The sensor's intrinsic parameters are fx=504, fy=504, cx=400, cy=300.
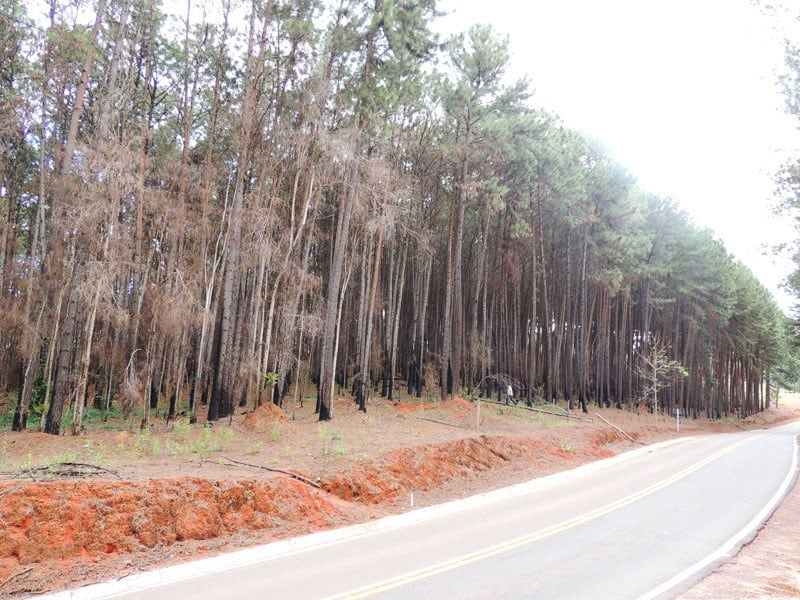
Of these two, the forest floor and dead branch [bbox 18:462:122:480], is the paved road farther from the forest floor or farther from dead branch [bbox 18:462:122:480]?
dead branch [bbox 18:462:122:480]

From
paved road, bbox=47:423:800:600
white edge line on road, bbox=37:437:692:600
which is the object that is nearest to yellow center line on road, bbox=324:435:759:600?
paved road, bbox=47:423:800:600

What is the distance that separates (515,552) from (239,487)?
4419 millimetres

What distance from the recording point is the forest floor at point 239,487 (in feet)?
20.5

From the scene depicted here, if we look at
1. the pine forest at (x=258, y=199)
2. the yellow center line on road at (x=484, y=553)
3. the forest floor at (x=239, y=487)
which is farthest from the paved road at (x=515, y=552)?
the pine forest at (x=258, y=199)

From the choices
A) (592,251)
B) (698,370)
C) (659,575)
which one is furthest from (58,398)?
(698,370)

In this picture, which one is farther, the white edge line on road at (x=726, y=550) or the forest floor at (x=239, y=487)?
the forest floor at (x=239, y=487)

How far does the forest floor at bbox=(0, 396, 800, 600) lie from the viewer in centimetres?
625

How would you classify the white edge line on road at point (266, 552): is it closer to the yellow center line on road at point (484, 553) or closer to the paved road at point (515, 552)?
the paved road at point (515, 552)

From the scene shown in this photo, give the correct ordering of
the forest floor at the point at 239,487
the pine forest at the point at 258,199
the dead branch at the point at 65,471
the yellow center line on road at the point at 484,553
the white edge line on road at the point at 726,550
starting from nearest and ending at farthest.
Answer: the yellow center line on road at the point at 484,553 → the white edge line on road at the point at 726,550 → the forest floor at the point at 239,487 → the dead branch at the point at 65,471 → the pine forest at the point at 258,199

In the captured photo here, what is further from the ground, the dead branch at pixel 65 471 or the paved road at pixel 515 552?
the dead branch at pixel 65 471

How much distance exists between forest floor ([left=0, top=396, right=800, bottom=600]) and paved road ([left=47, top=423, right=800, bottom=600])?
447mm

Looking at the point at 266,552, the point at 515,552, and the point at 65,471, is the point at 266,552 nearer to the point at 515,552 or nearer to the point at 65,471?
the point at 65,471

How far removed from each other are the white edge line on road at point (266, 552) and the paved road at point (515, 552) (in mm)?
24

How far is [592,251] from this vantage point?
28.7 metres
